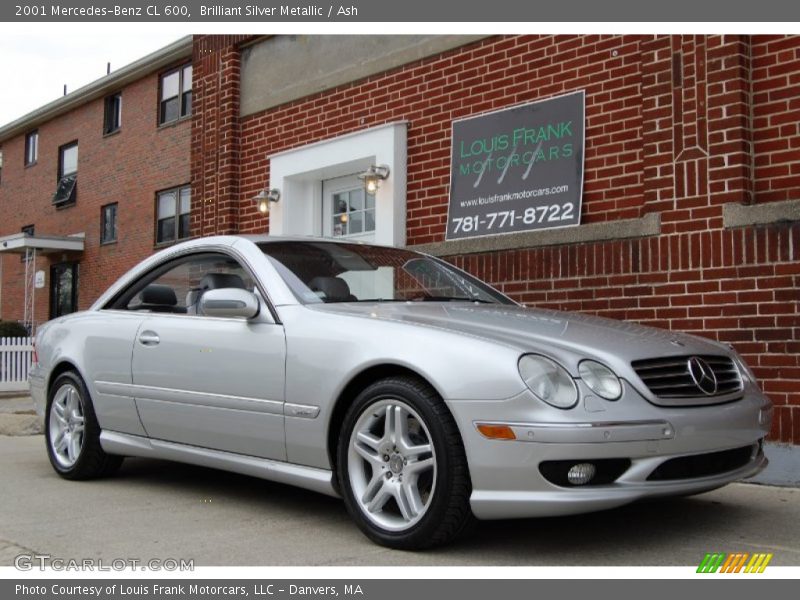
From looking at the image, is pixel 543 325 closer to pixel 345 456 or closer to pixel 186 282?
pixel 345 456

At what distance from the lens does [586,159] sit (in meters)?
7.46

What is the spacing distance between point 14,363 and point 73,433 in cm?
976

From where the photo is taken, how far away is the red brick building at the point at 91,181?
65.3 ft

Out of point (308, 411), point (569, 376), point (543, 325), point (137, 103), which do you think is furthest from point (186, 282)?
point (137, 103)

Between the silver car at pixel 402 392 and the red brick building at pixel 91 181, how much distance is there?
14.4 m

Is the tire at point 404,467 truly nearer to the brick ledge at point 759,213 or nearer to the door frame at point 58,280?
the brick ledge at point 759,213

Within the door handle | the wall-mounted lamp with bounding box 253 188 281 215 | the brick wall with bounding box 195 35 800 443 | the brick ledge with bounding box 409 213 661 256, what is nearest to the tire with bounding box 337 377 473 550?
the door handle

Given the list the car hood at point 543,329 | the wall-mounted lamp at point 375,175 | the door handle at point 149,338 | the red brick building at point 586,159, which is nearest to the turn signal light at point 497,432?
the car hood at point 543,329

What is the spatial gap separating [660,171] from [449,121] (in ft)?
8.27

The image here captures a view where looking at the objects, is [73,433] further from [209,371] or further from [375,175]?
[375,175]

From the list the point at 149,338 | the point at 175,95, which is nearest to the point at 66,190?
the point at 175,95

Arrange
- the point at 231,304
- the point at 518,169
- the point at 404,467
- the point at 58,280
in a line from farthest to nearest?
the point at 58,280 < the point at 518,169 < the point at 231,304 < the point at 404,467

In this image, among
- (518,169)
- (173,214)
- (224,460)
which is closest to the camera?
(224,460)

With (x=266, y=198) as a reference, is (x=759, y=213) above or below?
below
